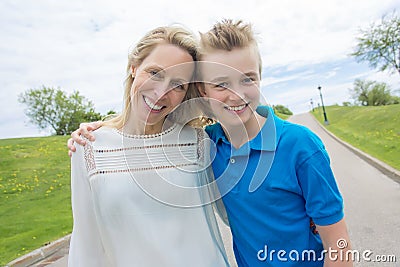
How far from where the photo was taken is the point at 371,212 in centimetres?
532

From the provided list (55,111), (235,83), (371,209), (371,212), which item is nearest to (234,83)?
(235,83)

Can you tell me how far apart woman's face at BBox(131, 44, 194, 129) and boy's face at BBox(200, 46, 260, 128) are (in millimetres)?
122

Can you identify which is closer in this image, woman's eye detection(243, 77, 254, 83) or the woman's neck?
woman's eye detection(243, 77, 254, 83)

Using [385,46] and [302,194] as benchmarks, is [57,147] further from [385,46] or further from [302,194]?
[385,46]

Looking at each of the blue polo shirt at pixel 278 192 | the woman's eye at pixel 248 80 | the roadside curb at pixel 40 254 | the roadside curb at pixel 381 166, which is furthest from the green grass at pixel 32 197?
the roadside curb at pixel 381 166

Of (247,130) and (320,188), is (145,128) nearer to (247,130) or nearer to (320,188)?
(247,130)

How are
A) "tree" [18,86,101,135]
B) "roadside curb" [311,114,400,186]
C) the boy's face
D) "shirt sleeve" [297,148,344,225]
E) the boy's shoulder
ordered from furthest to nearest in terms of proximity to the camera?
"tree" [18,86,101,135]
"roadside curb" [311,114,400,186]
the boy's shoulder
the boy's face
"shirt sleeve" [297,148,344,225]

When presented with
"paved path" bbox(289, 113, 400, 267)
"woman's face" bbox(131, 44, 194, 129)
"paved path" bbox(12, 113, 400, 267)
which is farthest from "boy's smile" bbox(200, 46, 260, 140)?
"paved path" bbox(289, 113, 400, 267)

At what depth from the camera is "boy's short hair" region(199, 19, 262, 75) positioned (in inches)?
54.1

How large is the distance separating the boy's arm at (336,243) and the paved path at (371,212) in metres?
2.33

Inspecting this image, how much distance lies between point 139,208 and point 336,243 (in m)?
0.77

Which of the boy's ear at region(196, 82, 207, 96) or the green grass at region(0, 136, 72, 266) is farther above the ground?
the boy's ear at region(196, 82, 207, 96)

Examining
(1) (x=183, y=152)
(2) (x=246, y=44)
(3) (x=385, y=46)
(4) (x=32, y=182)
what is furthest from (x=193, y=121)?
(3) (x=385, y=46)

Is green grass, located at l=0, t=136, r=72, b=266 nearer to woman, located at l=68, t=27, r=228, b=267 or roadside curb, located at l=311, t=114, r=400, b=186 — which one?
woman, located at l=68, t=27, r=228, b=267
